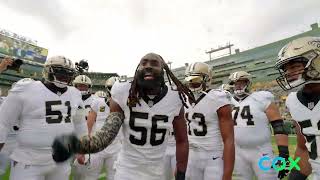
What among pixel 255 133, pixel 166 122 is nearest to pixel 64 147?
pixel 166 122

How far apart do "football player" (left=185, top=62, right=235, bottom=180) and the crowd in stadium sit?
0.01m

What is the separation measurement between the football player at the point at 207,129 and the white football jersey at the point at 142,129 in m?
0.84

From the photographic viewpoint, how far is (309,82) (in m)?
2.77

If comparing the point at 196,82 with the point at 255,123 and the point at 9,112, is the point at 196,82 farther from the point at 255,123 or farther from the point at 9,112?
the point at 9,112

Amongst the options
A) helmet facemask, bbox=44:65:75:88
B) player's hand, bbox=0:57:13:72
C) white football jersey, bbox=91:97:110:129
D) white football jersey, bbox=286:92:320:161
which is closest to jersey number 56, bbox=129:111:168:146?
white football jersey, bbox=286:92:320:161

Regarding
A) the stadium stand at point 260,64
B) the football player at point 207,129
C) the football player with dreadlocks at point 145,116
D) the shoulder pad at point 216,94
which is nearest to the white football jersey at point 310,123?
the football player at point 207,129

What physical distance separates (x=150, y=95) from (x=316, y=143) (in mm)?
1518

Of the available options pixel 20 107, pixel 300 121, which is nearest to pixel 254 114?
pixel 300 121

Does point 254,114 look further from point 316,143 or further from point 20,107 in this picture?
point 20,107

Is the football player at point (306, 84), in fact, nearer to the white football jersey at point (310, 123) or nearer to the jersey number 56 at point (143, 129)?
the white football jersey at point (310, 123)

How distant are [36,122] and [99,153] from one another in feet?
8.02

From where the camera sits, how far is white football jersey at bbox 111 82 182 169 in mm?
2633

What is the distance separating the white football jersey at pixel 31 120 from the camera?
3381mm

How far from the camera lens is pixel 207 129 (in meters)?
3.66
